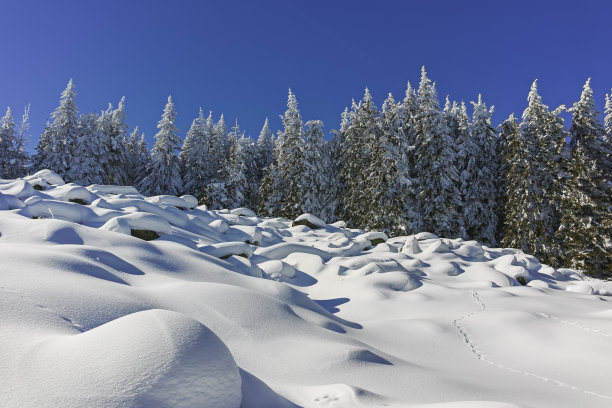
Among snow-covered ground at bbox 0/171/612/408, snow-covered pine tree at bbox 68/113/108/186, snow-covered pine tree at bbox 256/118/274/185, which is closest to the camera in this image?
snow-covered ground at bbox 0/171/612/408

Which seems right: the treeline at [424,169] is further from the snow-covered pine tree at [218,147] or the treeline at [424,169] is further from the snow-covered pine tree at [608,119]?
the snow-covered pine tree at [218,147]

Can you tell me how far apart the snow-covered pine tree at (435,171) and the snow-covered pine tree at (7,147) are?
110ft

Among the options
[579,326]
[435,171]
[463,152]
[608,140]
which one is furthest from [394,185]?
[579,326]

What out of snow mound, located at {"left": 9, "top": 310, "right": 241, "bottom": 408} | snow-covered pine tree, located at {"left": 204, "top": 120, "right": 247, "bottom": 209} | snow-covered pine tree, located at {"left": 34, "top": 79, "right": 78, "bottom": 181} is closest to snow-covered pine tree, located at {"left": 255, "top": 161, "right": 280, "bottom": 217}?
snow-covered pine tree, located at {"left": 204, "top": 120, "right": 247, "bottom": 209}

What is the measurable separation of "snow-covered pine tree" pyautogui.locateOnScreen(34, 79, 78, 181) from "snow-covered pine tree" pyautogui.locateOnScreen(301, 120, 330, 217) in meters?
18.9

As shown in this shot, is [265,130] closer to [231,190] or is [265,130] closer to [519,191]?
[231,190]

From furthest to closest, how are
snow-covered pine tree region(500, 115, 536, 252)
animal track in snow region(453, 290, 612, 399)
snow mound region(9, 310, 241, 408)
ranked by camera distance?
snow-covered pine tree region(500, 115, 536, 252), animal track in snow region(453, 290, 612, 399), snow mound region(9, 310, 241, 408)

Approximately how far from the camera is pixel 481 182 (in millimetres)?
25000

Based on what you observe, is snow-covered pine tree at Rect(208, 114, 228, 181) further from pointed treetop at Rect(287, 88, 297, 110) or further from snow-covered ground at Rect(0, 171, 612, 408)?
snow-covered ground at Rect(0, 171, 612, 408)

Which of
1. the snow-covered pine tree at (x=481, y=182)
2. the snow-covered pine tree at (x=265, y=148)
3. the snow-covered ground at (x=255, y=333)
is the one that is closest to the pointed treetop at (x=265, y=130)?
the snow-covered pine tree at (x=265, y=148)

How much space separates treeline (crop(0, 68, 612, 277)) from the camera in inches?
782

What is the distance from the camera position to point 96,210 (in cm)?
850

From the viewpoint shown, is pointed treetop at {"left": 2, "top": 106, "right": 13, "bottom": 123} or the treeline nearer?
the treeline

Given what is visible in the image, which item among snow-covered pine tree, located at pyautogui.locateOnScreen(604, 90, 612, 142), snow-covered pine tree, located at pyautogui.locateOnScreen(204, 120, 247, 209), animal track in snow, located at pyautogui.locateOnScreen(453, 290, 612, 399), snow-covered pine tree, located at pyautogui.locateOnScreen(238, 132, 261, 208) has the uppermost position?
snow-covered pine tree, located at pyautogui.locateOnScreen(604, 90, 612, 142)
